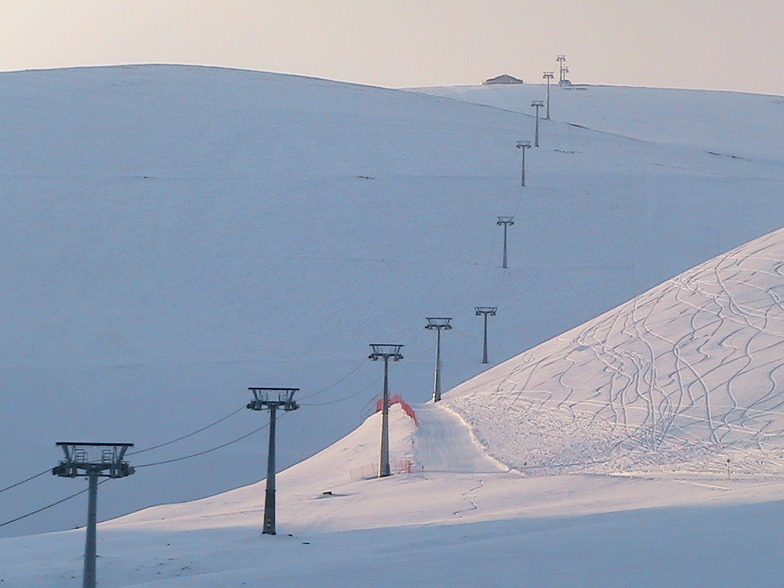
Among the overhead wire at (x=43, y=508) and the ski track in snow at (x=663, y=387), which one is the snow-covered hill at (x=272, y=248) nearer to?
the overhead wire at (x=43, y=508)

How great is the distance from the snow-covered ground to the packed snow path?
0.10m

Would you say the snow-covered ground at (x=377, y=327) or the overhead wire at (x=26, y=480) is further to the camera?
the overhead wire at (x=26, y=480)

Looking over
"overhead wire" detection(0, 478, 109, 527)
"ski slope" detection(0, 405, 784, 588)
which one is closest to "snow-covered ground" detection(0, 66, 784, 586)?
"ski slope" detection(0, 405, 784, 588)

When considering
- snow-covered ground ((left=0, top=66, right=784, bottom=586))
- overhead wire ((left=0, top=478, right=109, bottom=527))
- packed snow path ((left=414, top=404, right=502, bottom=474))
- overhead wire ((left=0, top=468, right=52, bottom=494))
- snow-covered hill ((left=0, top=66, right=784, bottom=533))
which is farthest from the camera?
snow-covered hill ((left=0, top=66, right=784, bottom=533))

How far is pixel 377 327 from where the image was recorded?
3897 centimetres

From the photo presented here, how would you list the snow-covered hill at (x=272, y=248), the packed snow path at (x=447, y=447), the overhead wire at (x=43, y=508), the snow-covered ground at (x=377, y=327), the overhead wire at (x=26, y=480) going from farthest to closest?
the snow-covered hill at (x=272, y=248) < the overhead wire at (x=26, y=480) < the overhead wire at (x=43, y=508) < the packed snow path at (x=447, y=447) < the snow-covered ground at (x=377, y=327)

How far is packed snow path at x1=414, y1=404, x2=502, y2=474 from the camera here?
880 inches

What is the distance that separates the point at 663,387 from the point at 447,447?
4.38 m

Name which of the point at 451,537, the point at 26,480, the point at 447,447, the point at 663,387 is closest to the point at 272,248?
the point at 26,480

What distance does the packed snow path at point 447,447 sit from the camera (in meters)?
22.3

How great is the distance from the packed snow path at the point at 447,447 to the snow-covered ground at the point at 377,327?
102 millimetres

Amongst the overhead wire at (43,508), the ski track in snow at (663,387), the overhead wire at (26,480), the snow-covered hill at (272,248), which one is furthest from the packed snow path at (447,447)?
the overhead wire at (26,480)

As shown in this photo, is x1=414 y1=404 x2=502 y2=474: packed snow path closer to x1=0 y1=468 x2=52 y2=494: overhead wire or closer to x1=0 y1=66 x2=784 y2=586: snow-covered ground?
x1=0 y1=66 x2=784 y2=586: snow-covered ground

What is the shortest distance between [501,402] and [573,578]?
1569cm
